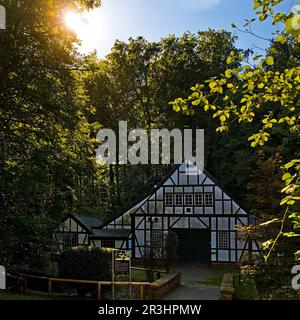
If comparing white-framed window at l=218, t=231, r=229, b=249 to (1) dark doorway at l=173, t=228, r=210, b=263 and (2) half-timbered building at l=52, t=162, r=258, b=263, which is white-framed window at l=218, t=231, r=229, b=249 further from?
(1) dark doorway at l=173, t=228, r=210, b=263

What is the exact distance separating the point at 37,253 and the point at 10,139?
4432 mm

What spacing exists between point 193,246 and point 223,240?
2629 millimetres

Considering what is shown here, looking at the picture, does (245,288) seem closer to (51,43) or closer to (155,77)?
(51,43)

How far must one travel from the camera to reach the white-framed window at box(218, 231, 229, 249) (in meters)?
25.3

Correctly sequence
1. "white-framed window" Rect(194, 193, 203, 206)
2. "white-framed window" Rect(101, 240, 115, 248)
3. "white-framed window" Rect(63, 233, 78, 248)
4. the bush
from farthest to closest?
"white-framed window" Rect(63, 233, 78, 248) < "white-framed window" Rect(101, 240, 115, 248) < "white-framed window" Rect(194, 193, 203, 206) < the bush

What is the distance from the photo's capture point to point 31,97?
49.1 feet

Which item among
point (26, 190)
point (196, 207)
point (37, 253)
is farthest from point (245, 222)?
point (26, 190)

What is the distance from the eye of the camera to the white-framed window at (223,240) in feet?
82.9

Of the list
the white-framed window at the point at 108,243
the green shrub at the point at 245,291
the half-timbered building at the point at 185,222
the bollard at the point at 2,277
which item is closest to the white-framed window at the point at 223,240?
the half-timbered building at the point at 185,222

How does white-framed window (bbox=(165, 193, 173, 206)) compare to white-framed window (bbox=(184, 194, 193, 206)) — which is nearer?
white-framed window (bbox=(184, 194, 193, 206))

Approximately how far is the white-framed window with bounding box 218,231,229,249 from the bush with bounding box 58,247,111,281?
440 inches

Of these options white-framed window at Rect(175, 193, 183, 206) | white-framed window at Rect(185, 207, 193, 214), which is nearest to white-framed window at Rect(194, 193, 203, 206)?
white-framed window at Rect(185, 207, 193, 214)

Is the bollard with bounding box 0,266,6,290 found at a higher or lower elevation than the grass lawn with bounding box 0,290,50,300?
higher

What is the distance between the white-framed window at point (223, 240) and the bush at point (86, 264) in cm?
1118
